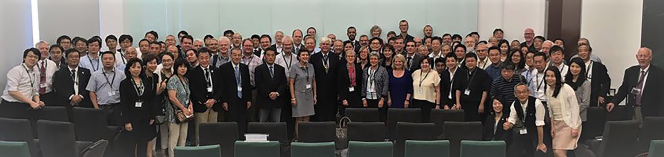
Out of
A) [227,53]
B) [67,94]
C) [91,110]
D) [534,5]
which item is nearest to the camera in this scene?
[91,110]

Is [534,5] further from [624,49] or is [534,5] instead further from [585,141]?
[585,141]

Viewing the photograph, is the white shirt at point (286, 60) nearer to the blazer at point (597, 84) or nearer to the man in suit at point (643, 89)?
the blazer at point (597, 84)

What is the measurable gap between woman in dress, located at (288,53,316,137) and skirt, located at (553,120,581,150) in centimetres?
301

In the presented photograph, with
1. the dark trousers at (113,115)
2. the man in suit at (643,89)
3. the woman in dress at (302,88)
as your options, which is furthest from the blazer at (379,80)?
the dark trousers at (113,115)

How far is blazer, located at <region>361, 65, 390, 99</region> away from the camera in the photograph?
6688mm

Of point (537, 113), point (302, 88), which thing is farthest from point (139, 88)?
point (537, 113)

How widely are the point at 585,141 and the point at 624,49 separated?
302cm

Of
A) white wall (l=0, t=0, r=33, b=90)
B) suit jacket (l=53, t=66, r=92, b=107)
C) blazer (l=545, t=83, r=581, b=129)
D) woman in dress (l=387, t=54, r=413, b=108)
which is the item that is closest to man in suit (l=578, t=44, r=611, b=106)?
blazer (l=545, t=83, r=581, b=129)

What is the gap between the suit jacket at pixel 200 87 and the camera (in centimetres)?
581

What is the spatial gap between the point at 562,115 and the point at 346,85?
2708 millimetres

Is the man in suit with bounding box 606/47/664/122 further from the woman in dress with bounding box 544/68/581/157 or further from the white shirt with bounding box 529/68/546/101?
the woman in dress with bounding box 544/68/581/157

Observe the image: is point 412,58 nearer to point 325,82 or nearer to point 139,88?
point 325,82

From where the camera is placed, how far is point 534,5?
10102 mm

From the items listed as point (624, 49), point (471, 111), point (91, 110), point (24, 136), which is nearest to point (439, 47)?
point (471, 111)
